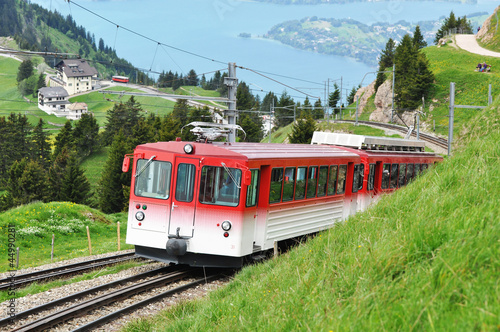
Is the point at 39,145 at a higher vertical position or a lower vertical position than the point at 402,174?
higher

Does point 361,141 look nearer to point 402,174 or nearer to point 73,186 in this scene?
point 402,174

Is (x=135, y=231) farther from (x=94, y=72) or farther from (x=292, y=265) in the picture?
(x=94, y=72)

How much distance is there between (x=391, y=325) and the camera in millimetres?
4918

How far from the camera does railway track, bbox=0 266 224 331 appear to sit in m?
9.12

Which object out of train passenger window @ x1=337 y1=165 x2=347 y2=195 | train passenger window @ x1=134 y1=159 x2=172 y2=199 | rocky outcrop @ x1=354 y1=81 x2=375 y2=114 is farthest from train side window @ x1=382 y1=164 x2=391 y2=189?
rocky outcrop @ x1=354 y1=81 x2=375 y2=114

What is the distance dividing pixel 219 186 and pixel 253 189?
0.87 metres

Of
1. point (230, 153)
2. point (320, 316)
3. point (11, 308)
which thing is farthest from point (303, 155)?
point (320, 316)

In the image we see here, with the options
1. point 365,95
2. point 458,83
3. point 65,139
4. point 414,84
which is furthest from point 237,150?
point 365,95

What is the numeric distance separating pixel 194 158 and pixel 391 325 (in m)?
8.75

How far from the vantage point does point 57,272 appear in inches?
575

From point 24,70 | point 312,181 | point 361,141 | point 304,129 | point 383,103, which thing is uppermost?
point 24,70

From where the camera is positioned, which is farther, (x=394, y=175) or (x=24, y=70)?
(x=24, y=70)

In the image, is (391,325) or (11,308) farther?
(11,308)

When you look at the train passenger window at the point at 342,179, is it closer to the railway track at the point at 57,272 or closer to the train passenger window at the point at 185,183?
the train passenger window at the point at 185,183
